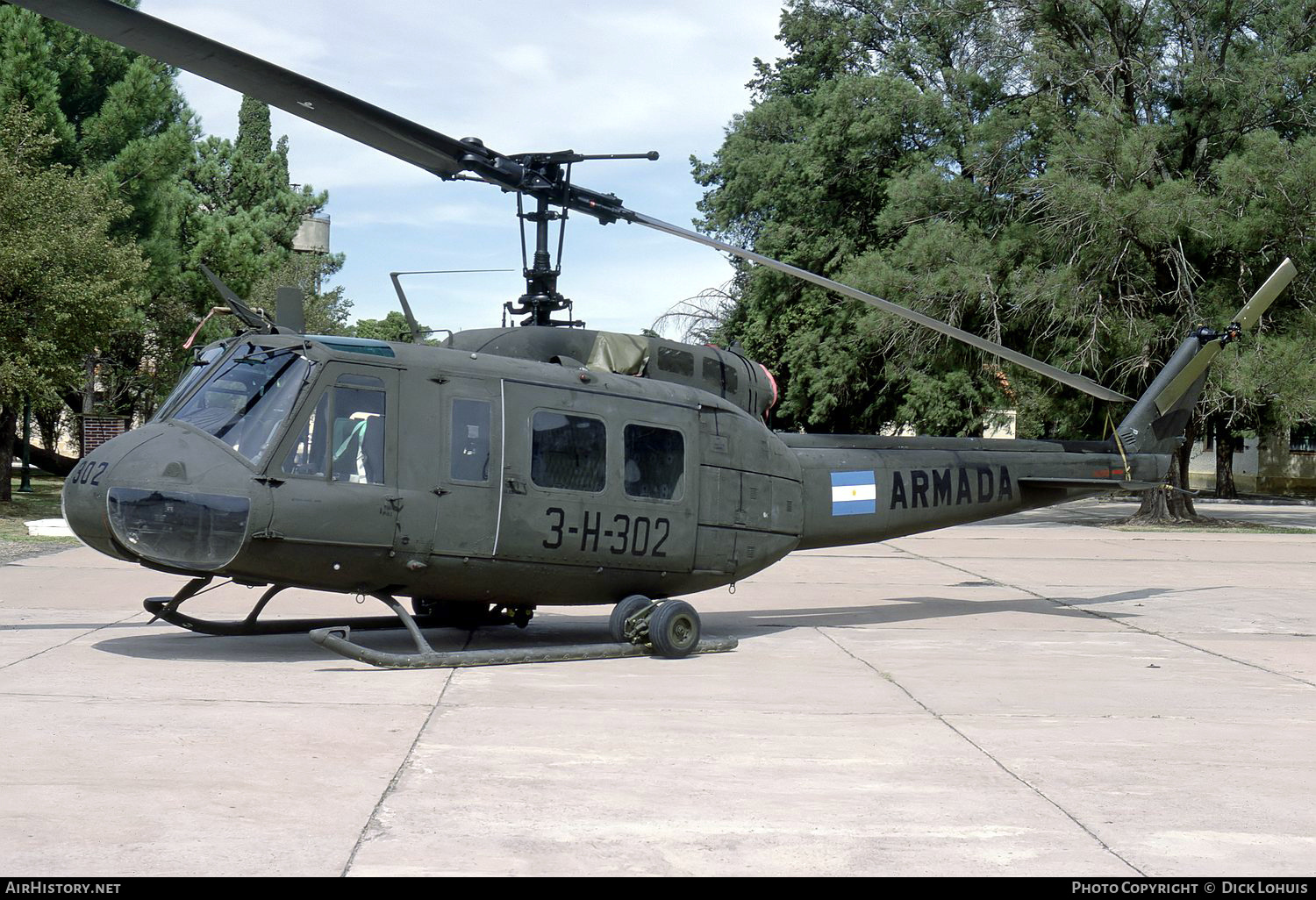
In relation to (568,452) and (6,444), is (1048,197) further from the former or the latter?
(6,444)

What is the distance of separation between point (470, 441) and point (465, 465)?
18 cm

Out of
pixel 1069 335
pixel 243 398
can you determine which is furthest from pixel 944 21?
pixel 243 398

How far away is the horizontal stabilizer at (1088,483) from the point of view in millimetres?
12225

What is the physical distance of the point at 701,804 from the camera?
527 centimetres

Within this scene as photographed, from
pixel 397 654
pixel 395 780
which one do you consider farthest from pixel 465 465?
pixel 395 780

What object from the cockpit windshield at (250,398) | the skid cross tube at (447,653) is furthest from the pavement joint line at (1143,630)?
the cockpit windshield at (250,398)

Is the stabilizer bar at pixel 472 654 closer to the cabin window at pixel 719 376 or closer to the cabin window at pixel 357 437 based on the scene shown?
the cabin window at pixel 357 437

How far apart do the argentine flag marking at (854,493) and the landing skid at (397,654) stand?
5.88 feet

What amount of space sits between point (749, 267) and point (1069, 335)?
13753mm

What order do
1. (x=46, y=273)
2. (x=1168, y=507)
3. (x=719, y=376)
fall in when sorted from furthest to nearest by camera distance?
(x=1168, y=507) → (x=46, y=273) → (x=719, y=376)

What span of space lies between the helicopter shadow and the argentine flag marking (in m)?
1.27

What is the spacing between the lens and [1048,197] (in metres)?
25.9

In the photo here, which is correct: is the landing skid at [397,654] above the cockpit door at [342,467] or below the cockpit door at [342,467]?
below
